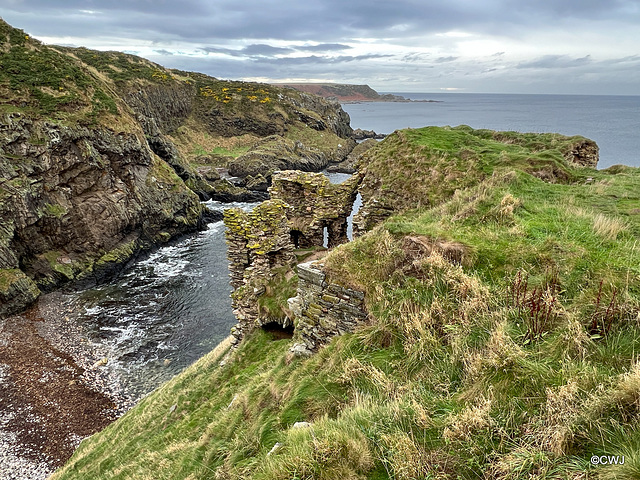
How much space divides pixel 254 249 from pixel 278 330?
4.42 m

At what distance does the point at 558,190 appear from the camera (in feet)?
47.9

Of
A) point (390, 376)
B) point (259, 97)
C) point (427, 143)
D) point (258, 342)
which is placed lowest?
point (258, 342)

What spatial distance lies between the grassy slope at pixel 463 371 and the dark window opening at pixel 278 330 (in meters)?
3.98

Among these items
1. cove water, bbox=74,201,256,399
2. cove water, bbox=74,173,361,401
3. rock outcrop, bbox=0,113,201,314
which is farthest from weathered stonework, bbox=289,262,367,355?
rock outcrop, bbox=0,113,201,314

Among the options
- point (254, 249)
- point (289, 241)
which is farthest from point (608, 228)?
point (254, 249)

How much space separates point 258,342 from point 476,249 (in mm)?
10957

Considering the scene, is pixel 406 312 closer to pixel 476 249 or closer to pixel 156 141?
pixel 476 249

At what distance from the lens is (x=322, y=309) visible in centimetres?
961

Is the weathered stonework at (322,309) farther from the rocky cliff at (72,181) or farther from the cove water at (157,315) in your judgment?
the rocky cliff at (72,181)

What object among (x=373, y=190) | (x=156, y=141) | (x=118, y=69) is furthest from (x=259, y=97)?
(x=373, y=190)

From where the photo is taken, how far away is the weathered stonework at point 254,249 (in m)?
18.2

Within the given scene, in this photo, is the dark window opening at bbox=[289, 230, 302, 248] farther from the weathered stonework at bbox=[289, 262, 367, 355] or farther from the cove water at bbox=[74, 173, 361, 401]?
the weathered stonework at bbox=[289, 262, 367, 355]

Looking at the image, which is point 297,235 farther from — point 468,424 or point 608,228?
point 468,424

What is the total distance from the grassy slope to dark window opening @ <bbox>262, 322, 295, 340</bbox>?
3.98 m
